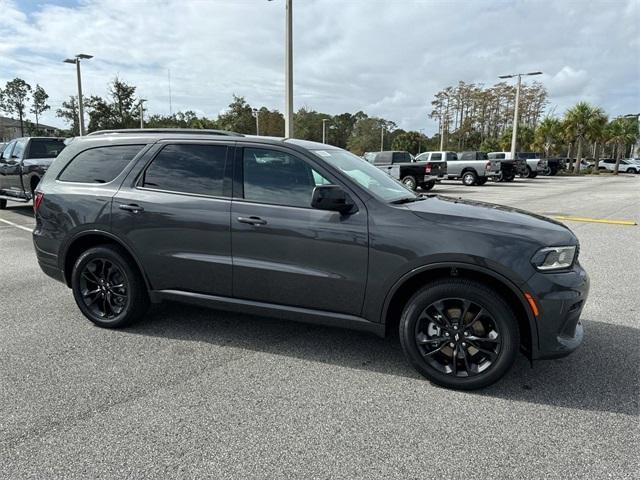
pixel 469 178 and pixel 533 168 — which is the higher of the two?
pixel 533 168

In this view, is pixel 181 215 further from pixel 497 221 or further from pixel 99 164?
pixel 497 221

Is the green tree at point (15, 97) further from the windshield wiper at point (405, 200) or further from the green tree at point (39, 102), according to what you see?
the windshield wiper at point (405, 200)

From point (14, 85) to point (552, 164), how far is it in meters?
90.9

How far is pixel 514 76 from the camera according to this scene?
Answer: 3203 centimetres

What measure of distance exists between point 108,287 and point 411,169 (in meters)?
17.5

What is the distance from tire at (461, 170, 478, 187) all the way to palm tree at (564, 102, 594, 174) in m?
25.1

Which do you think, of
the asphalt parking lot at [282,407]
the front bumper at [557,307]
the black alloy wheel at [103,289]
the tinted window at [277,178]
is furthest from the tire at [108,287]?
the front bumper at [557,307]

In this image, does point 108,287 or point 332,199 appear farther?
point 108,287

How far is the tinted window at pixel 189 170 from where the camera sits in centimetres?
390

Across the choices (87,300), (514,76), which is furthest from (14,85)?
(87,300)

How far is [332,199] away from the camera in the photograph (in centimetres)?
333

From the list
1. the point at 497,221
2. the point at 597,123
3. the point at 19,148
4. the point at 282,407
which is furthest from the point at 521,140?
the point at 282,407

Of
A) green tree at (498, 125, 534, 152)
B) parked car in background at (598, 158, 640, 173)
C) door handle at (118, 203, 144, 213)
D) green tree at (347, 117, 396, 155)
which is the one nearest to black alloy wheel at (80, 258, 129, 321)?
door handle at (118, 203, 144, 213)

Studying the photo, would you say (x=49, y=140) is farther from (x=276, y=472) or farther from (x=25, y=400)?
(x=276, y=472)
